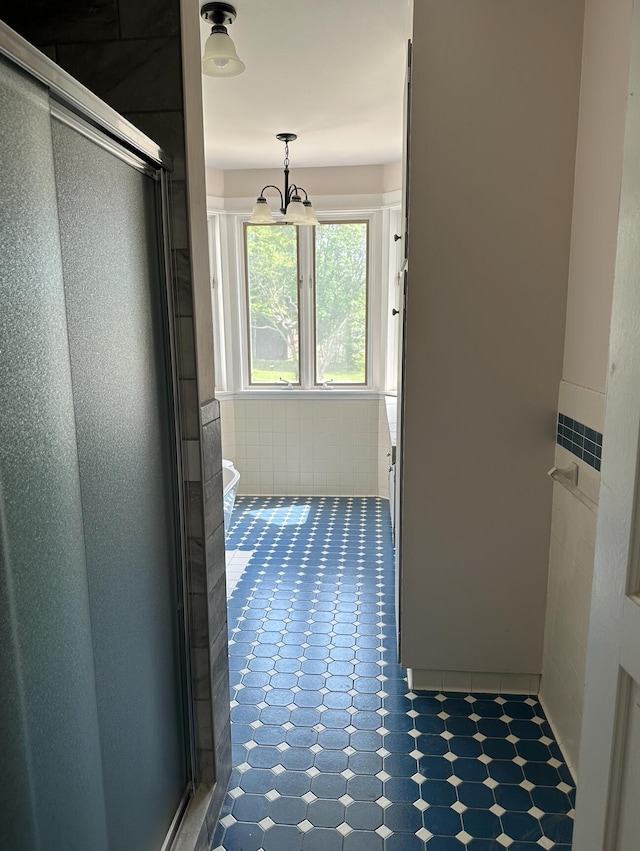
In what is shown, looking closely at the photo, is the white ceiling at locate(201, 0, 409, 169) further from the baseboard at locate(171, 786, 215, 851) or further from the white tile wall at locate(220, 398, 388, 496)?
the baseboard at locate(171, 786, 215, 851)

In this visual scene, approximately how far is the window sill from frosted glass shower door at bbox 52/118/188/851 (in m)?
3.34

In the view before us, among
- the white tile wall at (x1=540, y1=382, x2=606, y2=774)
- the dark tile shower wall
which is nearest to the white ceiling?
the dark tile shower wall

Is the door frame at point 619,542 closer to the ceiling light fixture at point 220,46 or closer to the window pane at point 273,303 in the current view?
the ceiling light fixture at point 220,46

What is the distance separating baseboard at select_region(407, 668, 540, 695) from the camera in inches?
92.7

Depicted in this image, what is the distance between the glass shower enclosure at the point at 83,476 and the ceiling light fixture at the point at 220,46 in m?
0.94

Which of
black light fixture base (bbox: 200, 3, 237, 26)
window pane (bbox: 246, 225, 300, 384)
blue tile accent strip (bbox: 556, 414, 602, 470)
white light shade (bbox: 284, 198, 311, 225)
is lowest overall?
blue tile accent strip (bbox: 556, 414, 602, 470)

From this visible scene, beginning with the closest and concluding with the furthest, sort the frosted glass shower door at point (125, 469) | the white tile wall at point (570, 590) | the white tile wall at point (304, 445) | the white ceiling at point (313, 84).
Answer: the frosted glass shower door at point (125, 469)
the white tile wall at point (570, 590)
the white ceiling at point (313, 84)
the white tile wall at point (304, 445)

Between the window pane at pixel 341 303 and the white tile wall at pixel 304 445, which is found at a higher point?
the window pane at pixel 341 303

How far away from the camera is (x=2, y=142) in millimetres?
846

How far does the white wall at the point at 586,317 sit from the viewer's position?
168 centimetres

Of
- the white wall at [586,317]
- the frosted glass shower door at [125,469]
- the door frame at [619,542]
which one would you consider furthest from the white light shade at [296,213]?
the door frame at [619,542]

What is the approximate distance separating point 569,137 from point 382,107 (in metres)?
1.61

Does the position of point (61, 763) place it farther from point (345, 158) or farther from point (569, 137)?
point (345, 158)

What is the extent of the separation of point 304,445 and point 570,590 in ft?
10.4
